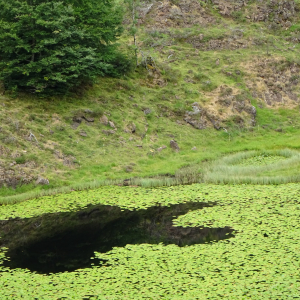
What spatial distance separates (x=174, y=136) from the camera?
4519cm

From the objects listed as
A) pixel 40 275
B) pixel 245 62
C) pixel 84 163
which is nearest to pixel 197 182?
pixel 84 163

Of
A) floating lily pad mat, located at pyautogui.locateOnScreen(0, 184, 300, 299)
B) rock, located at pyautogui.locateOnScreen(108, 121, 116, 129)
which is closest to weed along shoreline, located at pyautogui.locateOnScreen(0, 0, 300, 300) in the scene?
floating lily pad mat, located at pyautogui.locateOnScreen(0, 184, 300, 299)

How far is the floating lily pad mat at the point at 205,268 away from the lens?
55.7 ft

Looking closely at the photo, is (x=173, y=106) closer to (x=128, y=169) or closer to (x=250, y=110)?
(x=250, y=110)

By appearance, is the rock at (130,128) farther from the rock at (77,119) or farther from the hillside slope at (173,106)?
the rock at (77,119)

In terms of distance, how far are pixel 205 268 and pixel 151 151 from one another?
23.4 m

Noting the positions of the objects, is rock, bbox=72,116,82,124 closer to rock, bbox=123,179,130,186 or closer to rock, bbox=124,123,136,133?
rock, bbox=124,123,136,133

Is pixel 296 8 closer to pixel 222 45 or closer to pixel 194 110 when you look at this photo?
pixel 222 45

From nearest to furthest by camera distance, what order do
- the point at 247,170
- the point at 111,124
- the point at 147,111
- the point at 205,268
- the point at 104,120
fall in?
the point at 205,268
the point at 247,170
the point at 111,124
the point at 104,120
the point at 147,111

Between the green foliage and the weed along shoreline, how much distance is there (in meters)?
0.17

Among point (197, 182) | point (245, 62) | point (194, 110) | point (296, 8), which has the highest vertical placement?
point (296, 8)

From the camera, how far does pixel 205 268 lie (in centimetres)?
1898

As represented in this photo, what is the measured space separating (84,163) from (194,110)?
16.0m

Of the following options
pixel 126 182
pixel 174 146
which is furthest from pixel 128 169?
pixel 174 146
